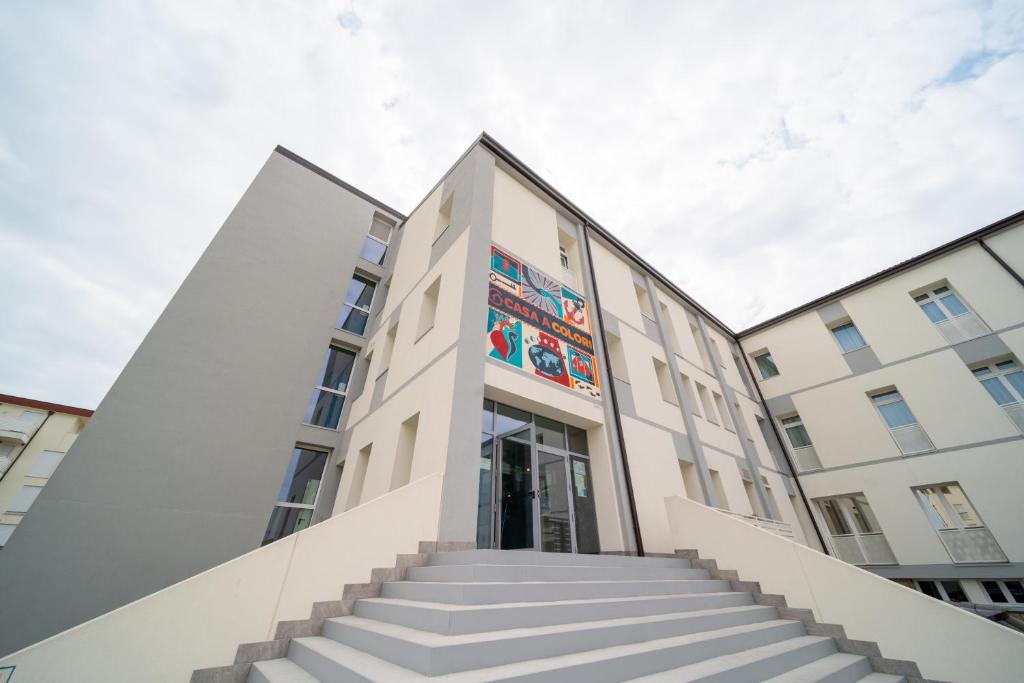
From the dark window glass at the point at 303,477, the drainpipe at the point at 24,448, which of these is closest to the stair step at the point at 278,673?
the dark window glass at the point at 303,477

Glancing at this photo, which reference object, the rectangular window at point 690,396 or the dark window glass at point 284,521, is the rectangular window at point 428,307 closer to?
the dark window glass at point 284,521

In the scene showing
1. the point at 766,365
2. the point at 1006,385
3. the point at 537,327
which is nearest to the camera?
the point at 537,327

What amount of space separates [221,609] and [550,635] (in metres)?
2.82

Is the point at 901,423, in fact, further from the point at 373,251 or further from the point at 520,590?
the point at 373,251

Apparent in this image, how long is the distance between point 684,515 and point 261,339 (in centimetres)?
1089

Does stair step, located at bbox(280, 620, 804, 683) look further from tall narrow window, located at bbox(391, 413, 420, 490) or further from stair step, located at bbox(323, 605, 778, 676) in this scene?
tall narrow window, located at bbox(391, 413, 420, 490)

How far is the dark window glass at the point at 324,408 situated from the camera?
999cm

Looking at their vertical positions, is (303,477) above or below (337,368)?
below

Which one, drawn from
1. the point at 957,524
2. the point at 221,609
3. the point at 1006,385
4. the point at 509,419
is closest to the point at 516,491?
the point at 509,419

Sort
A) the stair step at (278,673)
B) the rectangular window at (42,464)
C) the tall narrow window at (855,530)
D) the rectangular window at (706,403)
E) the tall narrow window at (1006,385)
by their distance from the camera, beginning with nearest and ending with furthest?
1. the stair step at (278,673)
2. the tall narrow window at (1006,385)
3. the tall narrow window at (855,530)
4. the rectangular window at (706,403)
5. the rectangular window at (42,464)

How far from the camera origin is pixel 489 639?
257 cm

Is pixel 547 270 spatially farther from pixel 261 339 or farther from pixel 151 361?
pixel 151 361

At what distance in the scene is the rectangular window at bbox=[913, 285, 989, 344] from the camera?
39.1 ft

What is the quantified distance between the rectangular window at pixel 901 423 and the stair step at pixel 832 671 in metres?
12.1
